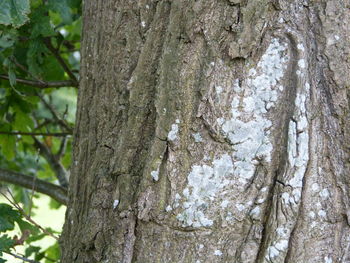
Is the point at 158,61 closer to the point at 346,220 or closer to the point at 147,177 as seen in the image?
the point at 147,177

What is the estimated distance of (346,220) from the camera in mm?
1253

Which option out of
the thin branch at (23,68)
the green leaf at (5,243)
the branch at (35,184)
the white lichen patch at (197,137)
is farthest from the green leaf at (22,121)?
the white lichen patch at (197,137)

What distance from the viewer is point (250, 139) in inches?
48.8

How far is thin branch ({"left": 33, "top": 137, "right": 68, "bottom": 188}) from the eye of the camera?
8.68 feet

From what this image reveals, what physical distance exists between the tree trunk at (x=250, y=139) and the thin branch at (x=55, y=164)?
4.66 feet

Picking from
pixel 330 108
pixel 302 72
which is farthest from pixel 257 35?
pixel 330 108

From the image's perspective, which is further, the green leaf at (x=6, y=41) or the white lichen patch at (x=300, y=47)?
the green leaf at (x=6, y=41)

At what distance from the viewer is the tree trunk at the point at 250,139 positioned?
1.23m

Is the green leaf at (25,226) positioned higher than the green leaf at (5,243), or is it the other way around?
the green leaf at (25,226)

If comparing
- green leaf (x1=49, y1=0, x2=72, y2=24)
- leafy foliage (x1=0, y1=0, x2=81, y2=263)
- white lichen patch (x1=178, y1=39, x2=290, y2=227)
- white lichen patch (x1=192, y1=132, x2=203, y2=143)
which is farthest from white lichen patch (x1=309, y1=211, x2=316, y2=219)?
green leaf (x1=49, y1=0, x2=72, y2=24)

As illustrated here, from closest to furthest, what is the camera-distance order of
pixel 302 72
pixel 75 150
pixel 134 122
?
1. pixel 302 72
2. pixel 134 122
3. pixel 75 150

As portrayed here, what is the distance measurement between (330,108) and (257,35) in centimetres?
24

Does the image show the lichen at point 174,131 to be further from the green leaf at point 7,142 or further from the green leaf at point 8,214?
the green leaf at point 7,142

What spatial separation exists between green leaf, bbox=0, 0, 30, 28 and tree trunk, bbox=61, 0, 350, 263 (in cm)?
52
